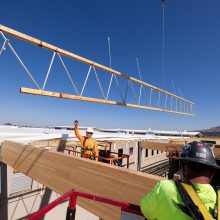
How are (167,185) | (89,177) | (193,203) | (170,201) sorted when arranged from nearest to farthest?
1. (193,203)
2. (170,201)
3. (167,185)
4. (89,177)

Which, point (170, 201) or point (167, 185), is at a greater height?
point (167, 185)

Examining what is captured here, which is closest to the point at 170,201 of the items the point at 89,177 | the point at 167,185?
the point at 167,185

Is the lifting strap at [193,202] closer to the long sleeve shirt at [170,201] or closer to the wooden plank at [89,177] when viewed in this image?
the long sleeve shirt at [170,201]

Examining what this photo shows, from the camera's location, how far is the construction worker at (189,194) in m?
2.14

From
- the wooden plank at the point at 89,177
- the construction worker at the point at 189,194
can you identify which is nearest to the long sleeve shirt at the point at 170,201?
the construction worker at the point at 189,194

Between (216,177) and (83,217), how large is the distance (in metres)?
13.2

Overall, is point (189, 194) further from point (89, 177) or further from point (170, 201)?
point (89, 177)

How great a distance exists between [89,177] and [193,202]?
11.9 feet

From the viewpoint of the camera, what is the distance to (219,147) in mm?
18609

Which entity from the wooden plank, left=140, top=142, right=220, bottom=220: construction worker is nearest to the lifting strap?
left=140, top=142, right=220, bottom=220: construction worker

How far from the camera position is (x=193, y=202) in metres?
2.14

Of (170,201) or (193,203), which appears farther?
(170,201)

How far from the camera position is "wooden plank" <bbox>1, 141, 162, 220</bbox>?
4.45 meters

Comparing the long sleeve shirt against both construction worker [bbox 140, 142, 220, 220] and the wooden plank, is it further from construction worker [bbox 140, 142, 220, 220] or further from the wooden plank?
the wooden plank
